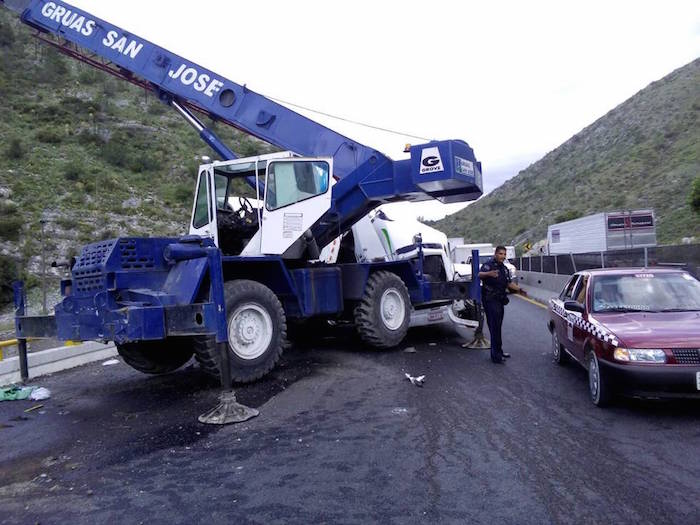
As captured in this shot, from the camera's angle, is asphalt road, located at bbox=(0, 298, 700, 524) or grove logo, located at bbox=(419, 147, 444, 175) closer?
asphalt road, located at bbox=(0, 298, 700, 524)

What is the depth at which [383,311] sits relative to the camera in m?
10.7

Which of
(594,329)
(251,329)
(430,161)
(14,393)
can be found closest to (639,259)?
(430,161)

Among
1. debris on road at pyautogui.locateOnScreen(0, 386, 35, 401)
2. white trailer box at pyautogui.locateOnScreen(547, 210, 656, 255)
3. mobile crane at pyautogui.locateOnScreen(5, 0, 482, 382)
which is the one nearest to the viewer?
mobile crane at pyautogui.locateOnScreen(5, 0, 482, 382)

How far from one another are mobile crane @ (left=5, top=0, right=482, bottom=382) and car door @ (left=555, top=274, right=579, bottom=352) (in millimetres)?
2508

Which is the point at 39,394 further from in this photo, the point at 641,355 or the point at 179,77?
the point at 641,355

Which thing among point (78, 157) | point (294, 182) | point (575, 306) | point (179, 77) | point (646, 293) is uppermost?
point (78, 157)

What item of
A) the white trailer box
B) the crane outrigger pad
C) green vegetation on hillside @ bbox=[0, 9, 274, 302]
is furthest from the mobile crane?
the white trailer box

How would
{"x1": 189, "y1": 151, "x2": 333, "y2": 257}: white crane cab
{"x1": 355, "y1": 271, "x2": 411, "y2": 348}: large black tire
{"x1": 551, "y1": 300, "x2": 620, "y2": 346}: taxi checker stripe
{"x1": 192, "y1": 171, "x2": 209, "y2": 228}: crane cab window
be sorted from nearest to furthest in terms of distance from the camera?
{"x1": 551, "y1": 300, "x2": 620, "y2": 346}: taxi checker stripe < {"x1": 189, "y1": 151, "x2": 333, "y2": 257}: white crane cab < {"x1": 192, "y1": 171, "x2": 209, "y2": 228}: crane cab window < {"x1": 355, "y1": 271, "x2": 411, "y2": 348}: large black tire

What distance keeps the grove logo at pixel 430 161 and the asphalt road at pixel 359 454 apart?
3.39m

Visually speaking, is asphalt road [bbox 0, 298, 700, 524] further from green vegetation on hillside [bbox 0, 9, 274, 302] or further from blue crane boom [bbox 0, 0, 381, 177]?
green vegetation on hillside [bbox 0, 9, 274, 302]

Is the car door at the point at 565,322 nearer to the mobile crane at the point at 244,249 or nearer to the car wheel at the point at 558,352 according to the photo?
the car wheel at the point at 558,352

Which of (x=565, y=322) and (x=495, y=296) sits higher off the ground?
(x=495, y=296)

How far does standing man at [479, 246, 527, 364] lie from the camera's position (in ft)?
30.8

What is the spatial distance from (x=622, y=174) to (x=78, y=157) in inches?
1753
